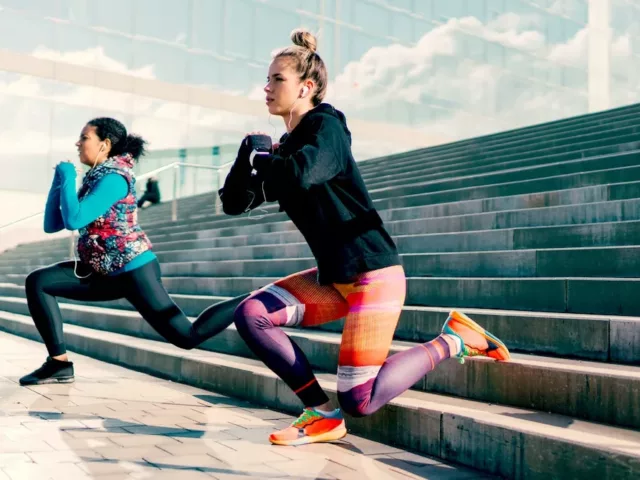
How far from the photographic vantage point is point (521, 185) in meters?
7.09

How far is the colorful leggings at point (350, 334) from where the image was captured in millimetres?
3303

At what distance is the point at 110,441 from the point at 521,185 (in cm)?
460

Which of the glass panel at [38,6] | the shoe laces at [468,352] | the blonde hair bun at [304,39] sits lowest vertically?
the shoe laces at [468,352]

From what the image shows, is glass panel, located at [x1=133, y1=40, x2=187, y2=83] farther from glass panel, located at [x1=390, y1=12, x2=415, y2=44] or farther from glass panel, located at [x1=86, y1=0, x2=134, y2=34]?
glass panel, located at [x1=390, y1=12, x2=415, y2=44]

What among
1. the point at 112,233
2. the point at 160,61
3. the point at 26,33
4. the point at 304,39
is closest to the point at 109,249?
the point at 112,233

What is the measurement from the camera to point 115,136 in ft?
16.1

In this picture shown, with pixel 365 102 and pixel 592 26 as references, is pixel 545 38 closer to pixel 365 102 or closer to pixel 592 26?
pixel 592 26

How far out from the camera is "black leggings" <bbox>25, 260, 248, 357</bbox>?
4547 millimetres

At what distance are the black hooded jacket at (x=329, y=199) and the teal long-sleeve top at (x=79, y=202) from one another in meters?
1.50

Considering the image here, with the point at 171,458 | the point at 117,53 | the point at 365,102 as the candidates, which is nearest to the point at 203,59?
the point at 117,53

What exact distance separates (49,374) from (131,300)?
107 centimetres

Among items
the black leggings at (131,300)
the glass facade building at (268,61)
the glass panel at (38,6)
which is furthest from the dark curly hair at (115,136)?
the glass panel at (38,6)

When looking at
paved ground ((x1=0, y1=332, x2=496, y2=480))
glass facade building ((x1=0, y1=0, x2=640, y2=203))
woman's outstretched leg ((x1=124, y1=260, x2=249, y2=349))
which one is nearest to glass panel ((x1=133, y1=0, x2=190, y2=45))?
glass facade building ((x1=0, y1=0, x2=640, y2=203))

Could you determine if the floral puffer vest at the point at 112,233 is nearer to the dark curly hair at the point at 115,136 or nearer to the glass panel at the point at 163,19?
the dark curly hair at the point at 115,136
